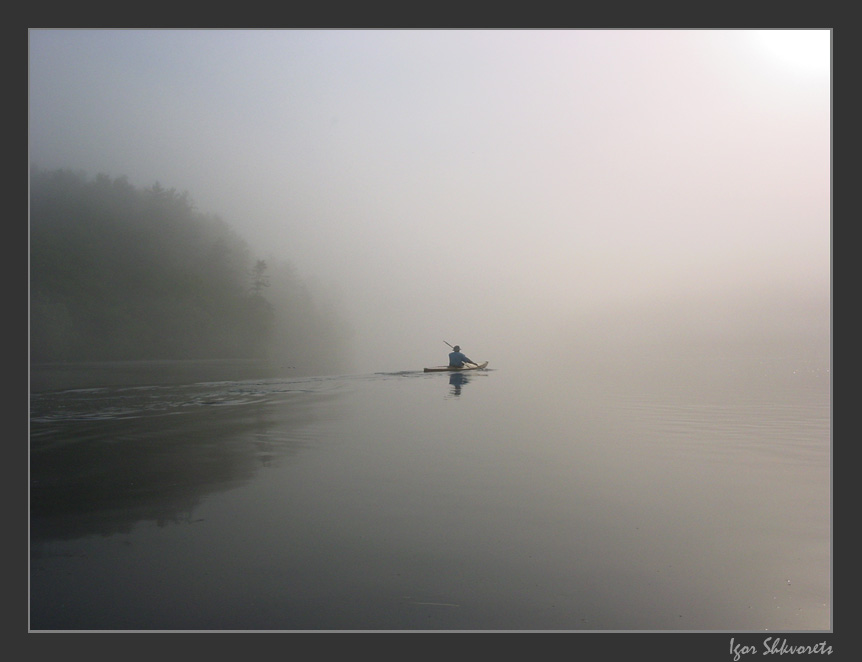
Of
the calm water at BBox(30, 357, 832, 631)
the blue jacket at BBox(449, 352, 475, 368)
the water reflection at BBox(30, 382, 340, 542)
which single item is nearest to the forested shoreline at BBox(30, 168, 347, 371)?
the blue jacket at BBox(449, 352, 475, 368)

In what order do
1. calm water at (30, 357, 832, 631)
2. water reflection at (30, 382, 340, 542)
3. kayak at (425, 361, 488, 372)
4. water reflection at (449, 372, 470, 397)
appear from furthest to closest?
kayak at (425, 361, 488, 372)
water reflection at (449, 372, 470, 397)
water reflection at (30, 382, 340, 542)
calm water at (30, 357, 832, 631)

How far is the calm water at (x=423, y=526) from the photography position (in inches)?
163

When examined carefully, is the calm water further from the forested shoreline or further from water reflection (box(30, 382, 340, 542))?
the forested shoreline

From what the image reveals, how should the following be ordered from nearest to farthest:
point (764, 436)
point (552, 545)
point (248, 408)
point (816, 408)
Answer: point (552, 545) < point (764, 436) < point (248, 408) < point (816, 408)

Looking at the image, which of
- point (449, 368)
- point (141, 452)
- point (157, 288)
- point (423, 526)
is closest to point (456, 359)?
point (449, 368)

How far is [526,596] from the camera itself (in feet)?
13.7

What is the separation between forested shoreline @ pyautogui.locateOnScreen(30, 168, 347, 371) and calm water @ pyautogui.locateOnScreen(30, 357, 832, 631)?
20.8 metres

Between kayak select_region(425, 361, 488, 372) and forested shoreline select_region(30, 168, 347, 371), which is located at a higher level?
forested shoreline select_region(30, 168, 347, 371)

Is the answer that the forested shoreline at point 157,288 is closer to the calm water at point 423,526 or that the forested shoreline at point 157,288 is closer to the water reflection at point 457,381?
the water reflection at point 457,381

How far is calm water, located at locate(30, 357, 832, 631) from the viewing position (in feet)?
13.6

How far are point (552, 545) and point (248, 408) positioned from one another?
8662 millimetres

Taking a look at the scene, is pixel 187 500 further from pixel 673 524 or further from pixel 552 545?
pixel 673 524

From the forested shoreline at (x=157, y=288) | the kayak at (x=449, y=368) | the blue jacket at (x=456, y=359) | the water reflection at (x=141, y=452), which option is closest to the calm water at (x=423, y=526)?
the water reflection at (x=141, y=452)

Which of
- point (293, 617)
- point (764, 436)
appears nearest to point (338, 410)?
point (764, 436)
